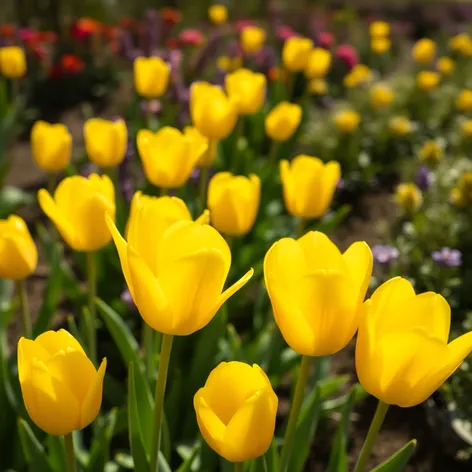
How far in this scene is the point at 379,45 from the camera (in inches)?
184

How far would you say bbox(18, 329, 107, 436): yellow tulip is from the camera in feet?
2.78

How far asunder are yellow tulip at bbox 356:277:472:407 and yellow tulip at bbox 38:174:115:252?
0.63 meters

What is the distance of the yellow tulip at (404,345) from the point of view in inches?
31.7

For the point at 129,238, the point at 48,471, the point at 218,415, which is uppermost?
the point at 129,238

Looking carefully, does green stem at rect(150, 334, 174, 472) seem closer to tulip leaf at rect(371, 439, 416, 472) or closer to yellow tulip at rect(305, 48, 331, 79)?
tulip leaf at rect(371, 439, 416, 472)

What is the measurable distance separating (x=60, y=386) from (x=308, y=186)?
91 cm

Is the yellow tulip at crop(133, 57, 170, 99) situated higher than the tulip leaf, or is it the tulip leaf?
the tulip leaf

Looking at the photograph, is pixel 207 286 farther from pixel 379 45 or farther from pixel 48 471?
pixel 379 45

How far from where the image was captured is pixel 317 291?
2.66 feet

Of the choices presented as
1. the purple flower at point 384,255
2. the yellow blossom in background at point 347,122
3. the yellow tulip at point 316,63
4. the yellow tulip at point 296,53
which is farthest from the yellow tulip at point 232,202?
the yellow blossom in background at point 347,122

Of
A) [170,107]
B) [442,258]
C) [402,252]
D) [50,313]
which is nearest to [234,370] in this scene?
[50,313]

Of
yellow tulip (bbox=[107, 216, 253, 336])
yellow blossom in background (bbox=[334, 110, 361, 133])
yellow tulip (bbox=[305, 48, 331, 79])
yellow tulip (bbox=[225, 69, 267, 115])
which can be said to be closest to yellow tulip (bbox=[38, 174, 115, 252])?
yellow tulip (bbox=[107, 216, 253, 336])

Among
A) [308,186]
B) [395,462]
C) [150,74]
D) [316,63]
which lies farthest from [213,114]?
[316,63]

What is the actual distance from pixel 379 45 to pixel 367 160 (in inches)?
53.8
